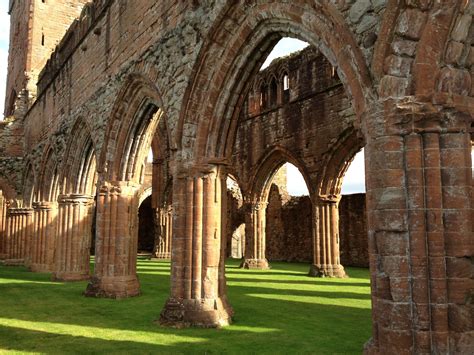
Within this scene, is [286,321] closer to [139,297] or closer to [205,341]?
[205,341]

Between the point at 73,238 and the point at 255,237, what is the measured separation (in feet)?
21.2

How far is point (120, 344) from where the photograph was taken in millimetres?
4895

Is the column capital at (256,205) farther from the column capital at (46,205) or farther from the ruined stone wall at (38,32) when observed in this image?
the ruined stone wall at (38,32)

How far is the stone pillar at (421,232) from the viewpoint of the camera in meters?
3.15

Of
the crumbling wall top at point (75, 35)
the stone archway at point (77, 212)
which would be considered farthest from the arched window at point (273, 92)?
the stone archway at point (77, 212)

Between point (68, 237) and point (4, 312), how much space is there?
14.6ft

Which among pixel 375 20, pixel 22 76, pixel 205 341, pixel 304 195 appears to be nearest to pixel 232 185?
pixel 304 195

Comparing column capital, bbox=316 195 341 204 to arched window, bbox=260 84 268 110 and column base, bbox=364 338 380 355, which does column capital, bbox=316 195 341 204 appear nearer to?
arched window, bbox=260 84 268 110

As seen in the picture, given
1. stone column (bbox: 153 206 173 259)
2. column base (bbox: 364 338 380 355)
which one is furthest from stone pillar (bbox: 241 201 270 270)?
column base (bbox: 364 338 380 355)

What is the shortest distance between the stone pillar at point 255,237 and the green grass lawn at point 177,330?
17.4 ft

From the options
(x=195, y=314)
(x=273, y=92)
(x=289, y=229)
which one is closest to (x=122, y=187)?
(x=195, y=314)

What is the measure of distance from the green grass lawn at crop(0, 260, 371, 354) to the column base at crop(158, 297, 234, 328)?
0.16 m

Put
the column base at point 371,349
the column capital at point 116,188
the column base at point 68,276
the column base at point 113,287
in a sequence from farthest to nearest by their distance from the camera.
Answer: the column base at point 68,276, the column capital at point 116,188, the column base at point 113,287, the column base at point 371,349

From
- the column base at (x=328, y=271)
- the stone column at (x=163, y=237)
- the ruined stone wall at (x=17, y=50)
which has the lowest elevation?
the column base at (x=328, y=271)
